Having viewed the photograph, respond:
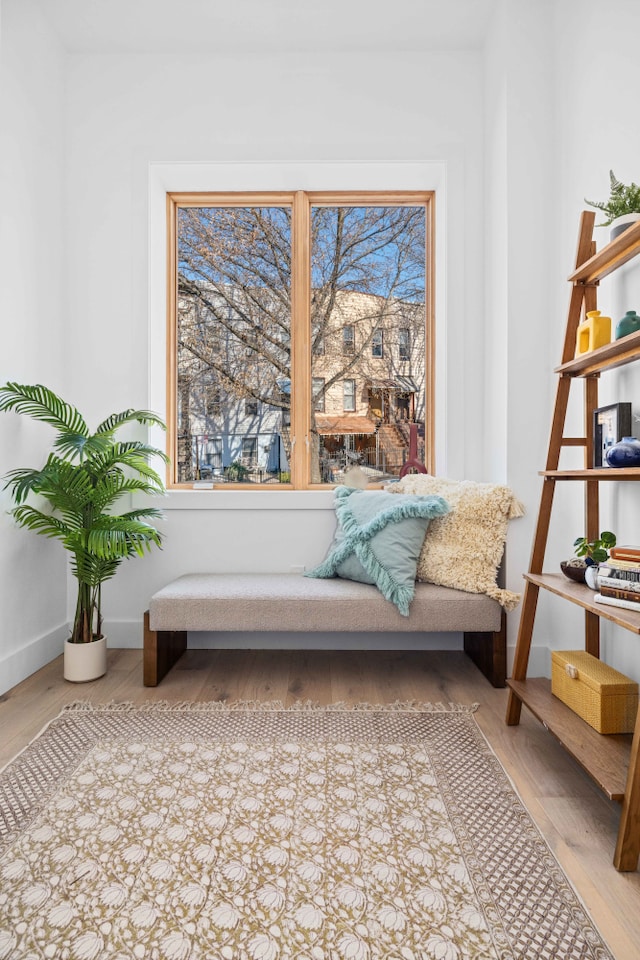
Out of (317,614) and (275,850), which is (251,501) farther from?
(275,850)

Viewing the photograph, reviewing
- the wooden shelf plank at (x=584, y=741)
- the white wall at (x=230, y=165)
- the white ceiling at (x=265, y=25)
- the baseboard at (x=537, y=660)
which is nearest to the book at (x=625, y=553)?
the wooden shelf plank at (x=584, y=741)

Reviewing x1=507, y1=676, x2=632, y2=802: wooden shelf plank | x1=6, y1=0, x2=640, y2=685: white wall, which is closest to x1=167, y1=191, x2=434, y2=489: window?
x1=6, y1=0, x2=640, y2=685: white wall

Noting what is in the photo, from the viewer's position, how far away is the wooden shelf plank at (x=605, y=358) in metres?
1.53

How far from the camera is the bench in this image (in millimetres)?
2357

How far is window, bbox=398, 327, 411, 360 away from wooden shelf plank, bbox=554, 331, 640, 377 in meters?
1.26

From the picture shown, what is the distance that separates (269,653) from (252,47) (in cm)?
313

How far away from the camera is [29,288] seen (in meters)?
2.60

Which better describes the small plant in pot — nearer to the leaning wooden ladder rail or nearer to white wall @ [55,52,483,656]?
the leaning wooden ladder rail

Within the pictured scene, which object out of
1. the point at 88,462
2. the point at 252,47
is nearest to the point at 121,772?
the point at 88,462

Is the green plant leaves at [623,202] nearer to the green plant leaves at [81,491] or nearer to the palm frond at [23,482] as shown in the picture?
the green plant leaves at [81,491]

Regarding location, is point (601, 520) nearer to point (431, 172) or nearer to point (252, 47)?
point (431, 172)

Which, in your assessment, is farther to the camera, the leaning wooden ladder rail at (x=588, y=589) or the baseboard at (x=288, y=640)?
the baseboard at (x=288, y=640)

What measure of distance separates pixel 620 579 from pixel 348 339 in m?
2.08

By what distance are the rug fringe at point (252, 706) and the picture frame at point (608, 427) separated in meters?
1.08
